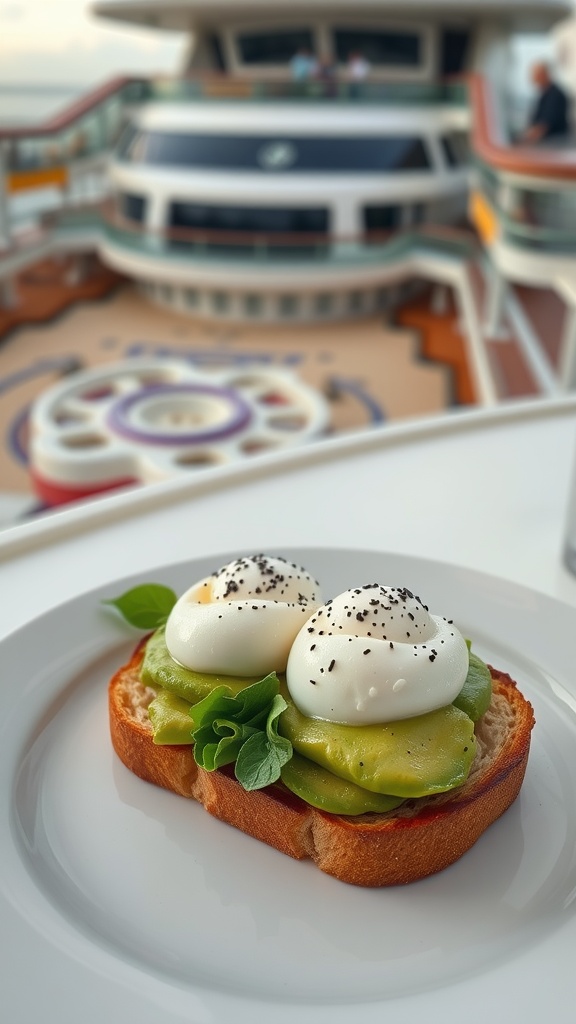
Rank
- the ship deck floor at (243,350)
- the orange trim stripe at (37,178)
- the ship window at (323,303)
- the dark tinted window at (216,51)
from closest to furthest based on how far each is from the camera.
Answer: the ship deck floor at (243,350), the orange trim stripe at (37,178), the ship window at (323,303), the dark tinted window at (216,51)

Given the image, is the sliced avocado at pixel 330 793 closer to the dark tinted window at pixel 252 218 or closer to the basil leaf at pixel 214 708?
the basil leaf at pixel 214 708

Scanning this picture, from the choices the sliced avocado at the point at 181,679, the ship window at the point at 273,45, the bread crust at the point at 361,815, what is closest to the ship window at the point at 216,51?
the ship window at the point at 273,45

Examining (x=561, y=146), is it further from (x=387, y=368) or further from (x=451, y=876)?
(x=451, y=876)

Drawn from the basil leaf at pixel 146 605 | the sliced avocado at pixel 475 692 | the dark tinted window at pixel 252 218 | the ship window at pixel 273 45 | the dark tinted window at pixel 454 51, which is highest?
the ship window at pixel 273 45

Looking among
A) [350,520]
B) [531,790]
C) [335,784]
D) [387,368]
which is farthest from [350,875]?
[387,368]

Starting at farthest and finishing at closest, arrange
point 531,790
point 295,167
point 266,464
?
point 295,167, point 266,464, point 531,790
